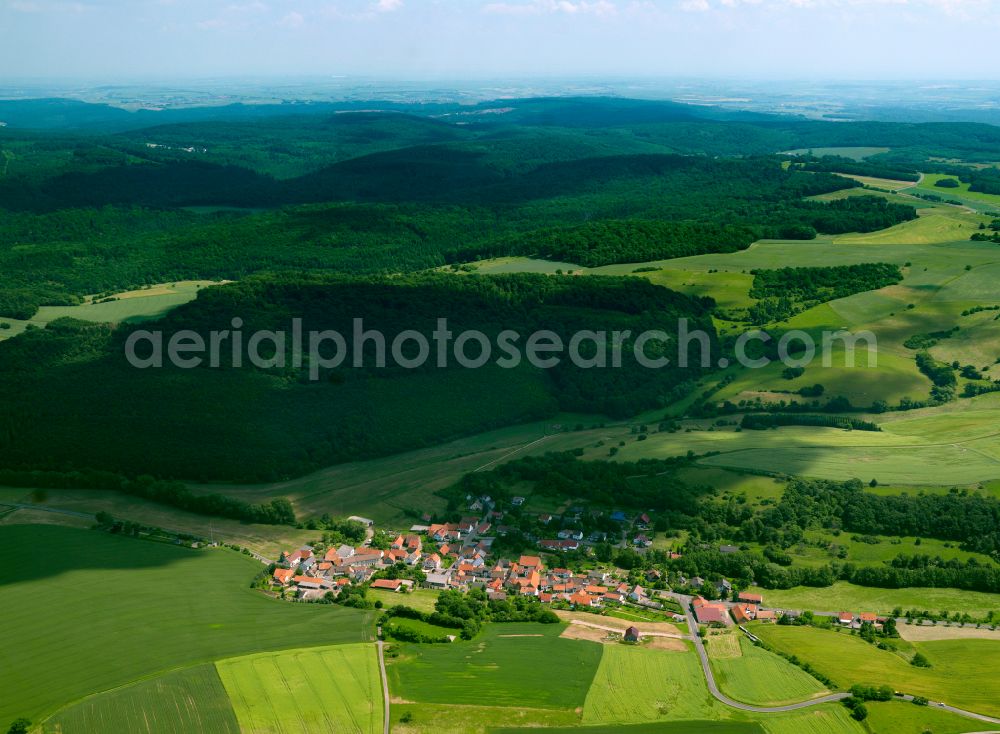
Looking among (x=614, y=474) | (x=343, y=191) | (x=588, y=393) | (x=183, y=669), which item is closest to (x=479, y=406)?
(x=588, y=393)

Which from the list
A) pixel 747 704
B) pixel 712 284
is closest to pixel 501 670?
pixel 747 704

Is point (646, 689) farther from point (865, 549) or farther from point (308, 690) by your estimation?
point (865, 549)

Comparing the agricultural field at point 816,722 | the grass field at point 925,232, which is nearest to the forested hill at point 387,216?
the grass field at point 925,232

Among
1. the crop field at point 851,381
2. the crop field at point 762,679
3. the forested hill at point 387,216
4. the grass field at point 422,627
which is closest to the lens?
the crop field at point 762,679

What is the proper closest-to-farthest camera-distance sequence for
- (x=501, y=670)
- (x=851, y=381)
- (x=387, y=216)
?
1. (x=501, y=670)
2. (x=851, y=381)
3. (x=387, y=216)

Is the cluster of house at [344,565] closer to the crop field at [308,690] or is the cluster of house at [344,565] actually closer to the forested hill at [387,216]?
the crop field at [308,690]

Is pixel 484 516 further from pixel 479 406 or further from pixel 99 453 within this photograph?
pixel 99 453
